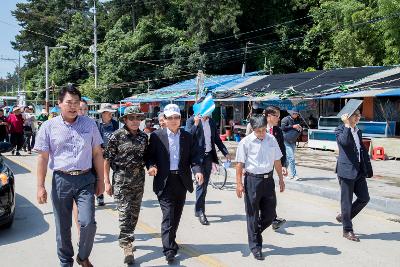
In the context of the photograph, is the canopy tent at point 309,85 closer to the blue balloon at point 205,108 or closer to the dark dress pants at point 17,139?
the dark dress pants at point 17,139

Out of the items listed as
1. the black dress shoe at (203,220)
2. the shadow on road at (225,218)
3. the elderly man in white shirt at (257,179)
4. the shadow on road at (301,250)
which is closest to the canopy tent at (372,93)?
Result: the shadow on road at (225,218)

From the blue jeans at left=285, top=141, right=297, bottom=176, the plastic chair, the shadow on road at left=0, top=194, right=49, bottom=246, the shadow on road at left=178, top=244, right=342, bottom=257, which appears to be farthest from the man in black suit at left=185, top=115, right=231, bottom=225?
the plastic chair

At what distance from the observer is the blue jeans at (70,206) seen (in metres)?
4.45

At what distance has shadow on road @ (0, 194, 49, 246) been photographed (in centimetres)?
632

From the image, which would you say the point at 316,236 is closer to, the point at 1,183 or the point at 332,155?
the point at 1,183

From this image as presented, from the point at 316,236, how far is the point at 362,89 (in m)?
13.0

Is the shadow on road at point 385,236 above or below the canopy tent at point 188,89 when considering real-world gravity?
below

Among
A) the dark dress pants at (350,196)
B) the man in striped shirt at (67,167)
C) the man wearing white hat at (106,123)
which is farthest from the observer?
the man wearing white hat at (106,123)

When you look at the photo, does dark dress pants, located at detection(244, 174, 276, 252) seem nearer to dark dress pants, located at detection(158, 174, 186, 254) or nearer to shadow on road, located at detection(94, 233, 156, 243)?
dark dress pants, located at detection(158, 174, 186, 254)

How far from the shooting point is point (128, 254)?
17.1 ft

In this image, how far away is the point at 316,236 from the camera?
6.49m

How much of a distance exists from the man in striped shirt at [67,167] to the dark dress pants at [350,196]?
3429 mm

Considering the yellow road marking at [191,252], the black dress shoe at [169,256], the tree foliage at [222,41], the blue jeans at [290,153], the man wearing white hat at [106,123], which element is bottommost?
the yellow road marking at [191,252]

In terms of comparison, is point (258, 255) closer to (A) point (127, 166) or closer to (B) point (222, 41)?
(A) point (127, 166)
